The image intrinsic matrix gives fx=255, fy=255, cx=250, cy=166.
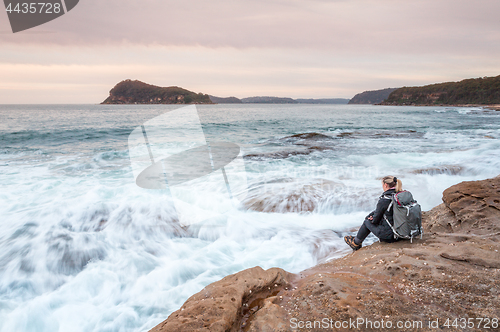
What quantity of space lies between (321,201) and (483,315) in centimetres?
510

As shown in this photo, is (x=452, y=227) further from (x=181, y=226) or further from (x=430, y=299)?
(x=181, y=226)

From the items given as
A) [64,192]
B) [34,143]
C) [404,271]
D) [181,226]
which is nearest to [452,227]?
[404,271]

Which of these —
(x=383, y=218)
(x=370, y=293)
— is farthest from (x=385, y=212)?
(x=370, y=293)

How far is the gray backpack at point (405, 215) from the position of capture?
391cm

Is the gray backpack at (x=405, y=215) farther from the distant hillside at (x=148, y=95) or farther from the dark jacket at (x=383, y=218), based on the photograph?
the distant hillside at (x=148, y=95)

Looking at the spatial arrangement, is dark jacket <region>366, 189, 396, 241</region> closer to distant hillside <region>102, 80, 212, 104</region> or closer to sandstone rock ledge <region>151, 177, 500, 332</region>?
sandstone rock ledge <region>151, 177, 500, 332</region>

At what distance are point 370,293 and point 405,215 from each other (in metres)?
1.84

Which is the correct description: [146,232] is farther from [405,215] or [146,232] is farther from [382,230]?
[405,215]

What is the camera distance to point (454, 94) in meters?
114

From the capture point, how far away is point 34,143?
55.9ft

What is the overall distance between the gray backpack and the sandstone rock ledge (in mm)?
239

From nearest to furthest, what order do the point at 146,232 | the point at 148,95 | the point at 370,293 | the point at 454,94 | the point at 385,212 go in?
1. the point at 370,293
2. the point at 385,212
3. the point at 146,232
4. the point at 454,94
5. the point at 148,95

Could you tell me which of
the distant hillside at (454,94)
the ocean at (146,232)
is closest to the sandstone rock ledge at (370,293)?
the ocean at (146,232)

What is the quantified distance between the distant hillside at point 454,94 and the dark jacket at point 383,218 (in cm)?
12811
